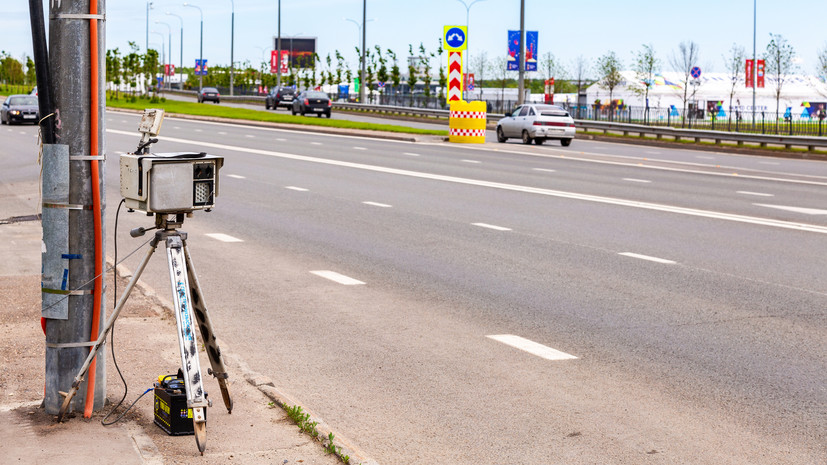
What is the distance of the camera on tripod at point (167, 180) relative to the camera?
189 inches

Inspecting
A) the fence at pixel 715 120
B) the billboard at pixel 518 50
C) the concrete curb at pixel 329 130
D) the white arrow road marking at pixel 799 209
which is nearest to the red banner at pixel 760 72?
the fence at pixel 715 120

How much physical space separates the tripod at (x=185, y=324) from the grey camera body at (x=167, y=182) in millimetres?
95

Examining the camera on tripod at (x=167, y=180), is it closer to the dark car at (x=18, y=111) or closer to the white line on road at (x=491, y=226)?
the white line on road at (x=491, y=226)

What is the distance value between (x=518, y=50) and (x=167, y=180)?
145 ft

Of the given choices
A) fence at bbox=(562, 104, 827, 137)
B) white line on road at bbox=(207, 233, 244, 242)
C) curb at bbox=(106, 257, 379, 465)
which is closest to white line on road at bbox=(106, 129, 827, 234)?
white line on road at bbox=(207, 233, 244, 242)

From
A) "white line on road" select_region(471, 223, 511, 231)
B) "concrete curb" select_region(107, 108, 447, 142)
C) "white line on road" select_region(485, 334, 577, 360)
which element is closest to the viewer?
"white line on road" select_region(485, 334, 577, 360)

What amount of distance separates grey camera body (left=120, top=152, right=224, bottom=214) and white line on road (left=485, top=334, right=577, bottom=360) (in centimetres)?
302

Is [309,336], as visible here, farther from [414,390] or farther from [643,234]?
[643,234]

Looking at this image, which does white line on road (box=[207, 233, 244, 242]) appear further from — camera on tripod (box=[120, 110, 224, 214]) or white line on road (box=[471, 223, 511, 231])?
camera on tripod (box=[120, 110, 224, 214])

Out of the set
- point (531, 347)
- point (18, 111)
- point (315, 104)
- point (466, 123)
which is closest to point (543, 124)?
point (466, 123)

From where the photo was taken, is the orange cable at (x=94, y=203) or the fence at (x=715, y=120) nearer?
the orange cable at (x=94, y=203)

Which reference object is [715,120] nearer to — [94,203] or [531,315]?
[531,315]

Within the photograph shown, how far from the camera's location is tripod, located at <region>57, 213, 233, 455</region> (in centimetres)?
471

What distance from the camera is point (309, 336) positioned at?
7.72 m
